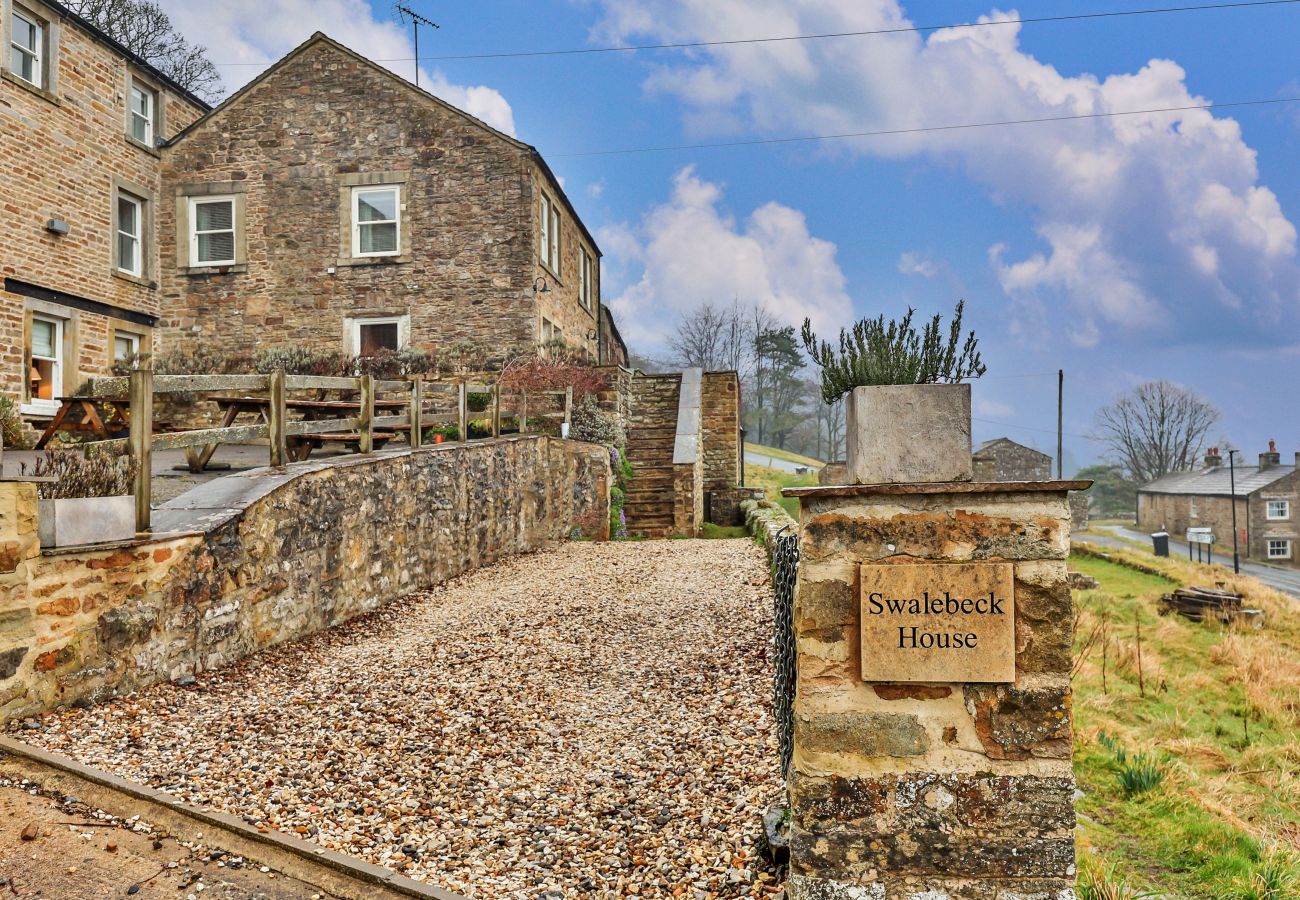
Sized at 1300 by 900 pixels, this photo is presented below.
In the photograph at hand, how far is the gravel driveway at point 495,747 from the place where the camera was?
12.0ft

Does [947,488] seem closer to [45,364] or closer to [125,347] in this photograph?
[45,364]

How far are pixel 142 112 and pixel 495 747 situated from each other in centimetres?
1786

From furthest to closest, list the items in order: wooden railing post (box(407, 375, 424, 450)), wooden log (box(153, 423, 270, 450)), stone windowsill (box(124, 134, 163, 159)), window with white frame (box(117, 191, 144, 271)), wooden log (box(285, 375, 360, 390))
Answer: window with white frame (box(117, 191, 144, 271)) → stone windowsill (box(124, 134, 163, 159)) → wooden railing post (box(407, 375, 424, 450)) → wooden log (box(285, 375, 360, 390)) → wooden log (box(153, 423, 270, 450))

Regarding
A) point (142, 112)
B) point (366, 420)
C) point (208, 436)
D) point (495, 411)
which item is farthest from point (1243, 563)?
point (142, 112)

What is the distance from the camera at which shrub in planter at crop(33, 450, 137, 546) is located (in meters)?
4.67

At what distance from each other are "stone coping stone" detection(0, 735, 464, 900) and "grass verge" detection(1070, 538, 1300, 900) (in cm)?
332

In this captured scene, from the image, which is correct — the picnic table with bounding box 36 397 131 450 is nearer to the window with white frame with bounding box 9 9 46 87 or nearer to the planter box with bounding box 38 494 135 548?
the planter box with bounding box 38 494 135 548

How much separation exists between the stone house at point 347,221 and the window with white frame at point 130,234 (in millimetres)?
480

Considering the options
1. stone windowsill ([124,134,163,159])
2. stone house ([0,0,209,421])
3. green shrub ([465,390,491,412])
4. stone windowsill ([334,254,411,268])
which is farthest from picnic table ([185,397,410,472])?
stone windowsill ([124,134,163,159])

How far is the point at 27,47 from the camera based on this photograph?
45.2 ft

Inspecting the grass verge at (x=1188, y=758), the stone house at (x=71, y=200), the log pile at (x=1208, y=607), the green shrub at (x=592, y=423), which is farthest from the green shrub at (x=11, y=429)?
the log pile at (x=1208, y=607)

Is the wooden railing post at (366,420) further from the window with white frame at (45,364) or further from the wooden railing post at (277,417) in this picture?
the window with white frame at (45,364)

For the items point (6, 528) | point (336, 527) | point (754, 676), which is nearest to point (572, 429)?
point (336, 527)

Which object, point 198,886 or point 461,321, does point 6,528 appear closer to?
point 198,886
